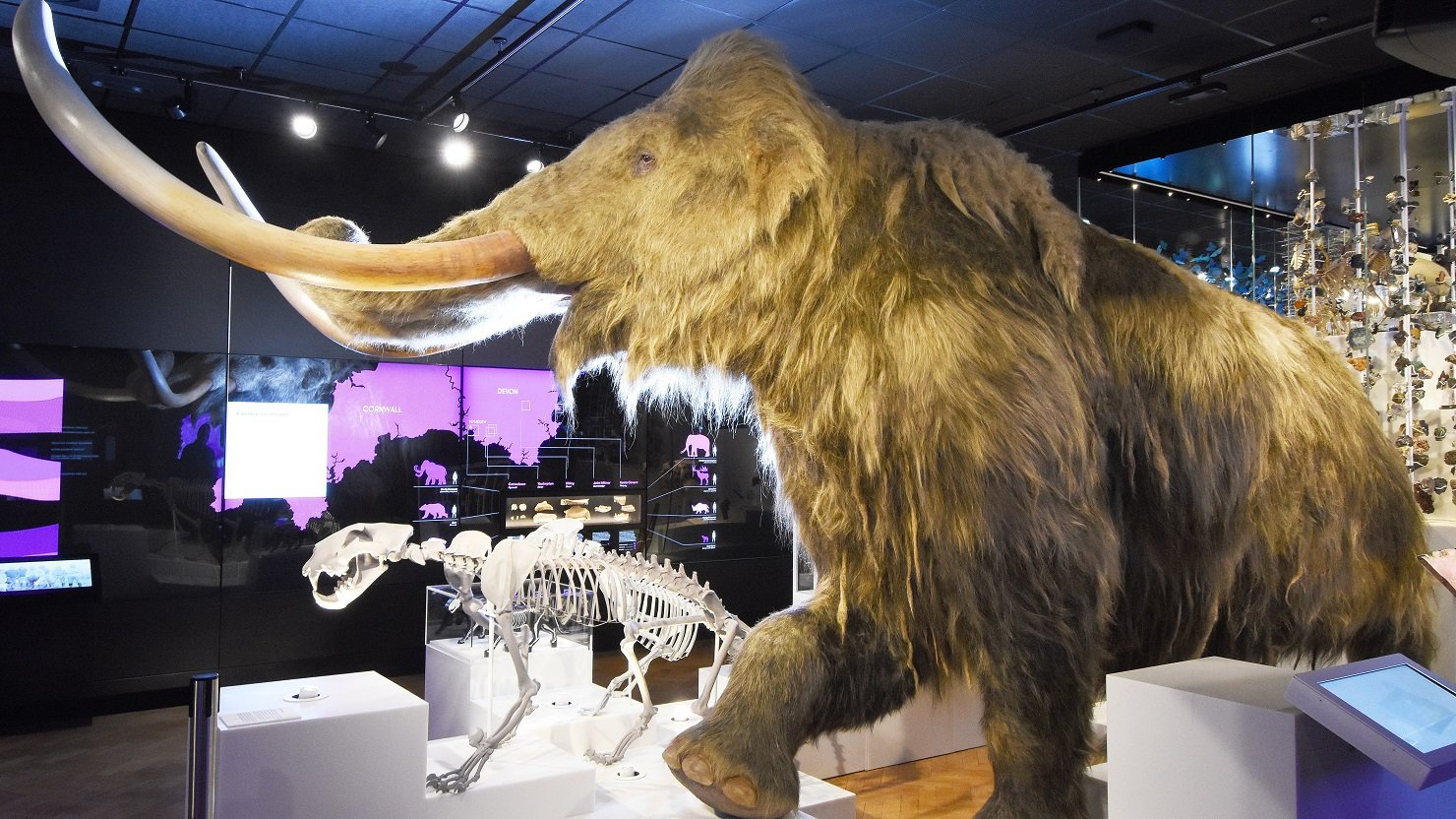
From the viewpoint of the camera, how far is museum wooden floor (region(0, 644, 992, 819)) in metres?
4.66

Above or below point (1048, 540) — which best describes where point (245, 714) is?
below

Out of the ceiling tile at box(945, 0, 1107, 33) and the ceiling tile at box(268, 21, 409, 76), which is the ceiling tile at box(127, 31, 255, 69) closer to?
the ceiling tile at box(268, 21, 409, 76)

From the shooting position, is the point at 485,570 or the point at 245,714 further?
the point at 485,570

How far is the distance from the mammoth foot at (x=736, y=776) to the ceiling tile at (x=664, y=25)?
4068mm

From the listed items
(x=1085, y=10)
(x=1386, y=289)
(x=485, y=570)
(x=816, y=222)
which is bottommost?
(x=485, y=570)

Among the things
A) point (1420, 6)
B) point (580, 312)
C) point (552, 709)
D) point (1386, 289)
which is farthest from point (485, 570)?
point (1386, 289)

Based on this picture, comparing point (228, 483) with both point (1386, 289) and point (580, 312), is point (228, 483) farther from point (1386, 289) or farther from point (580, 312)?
point (1386, 289)

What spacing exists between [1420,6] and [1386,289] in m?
2.86

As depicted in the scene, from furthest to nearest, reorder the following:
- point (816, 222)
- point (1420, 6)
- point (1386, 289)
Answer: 1. point (1386, 289)
2. point (1420, 6)
3. point (816, 222)

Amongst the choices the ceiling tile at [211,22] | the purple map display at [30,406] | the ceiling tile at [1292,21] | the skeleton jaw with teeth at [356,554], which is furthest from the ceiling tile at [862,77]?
the purple map display at [30,406]

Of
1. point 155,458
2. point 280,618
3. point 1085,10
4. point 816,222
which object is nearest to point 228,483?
point 155,458

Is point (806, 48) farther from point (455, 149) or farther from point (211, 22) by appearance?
point (211, 22)

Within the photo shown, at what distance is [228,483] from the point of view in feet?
22.0

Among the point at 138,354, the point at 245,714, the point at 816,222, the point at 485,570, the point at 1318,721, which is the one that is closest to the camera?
the point at 1318,721
